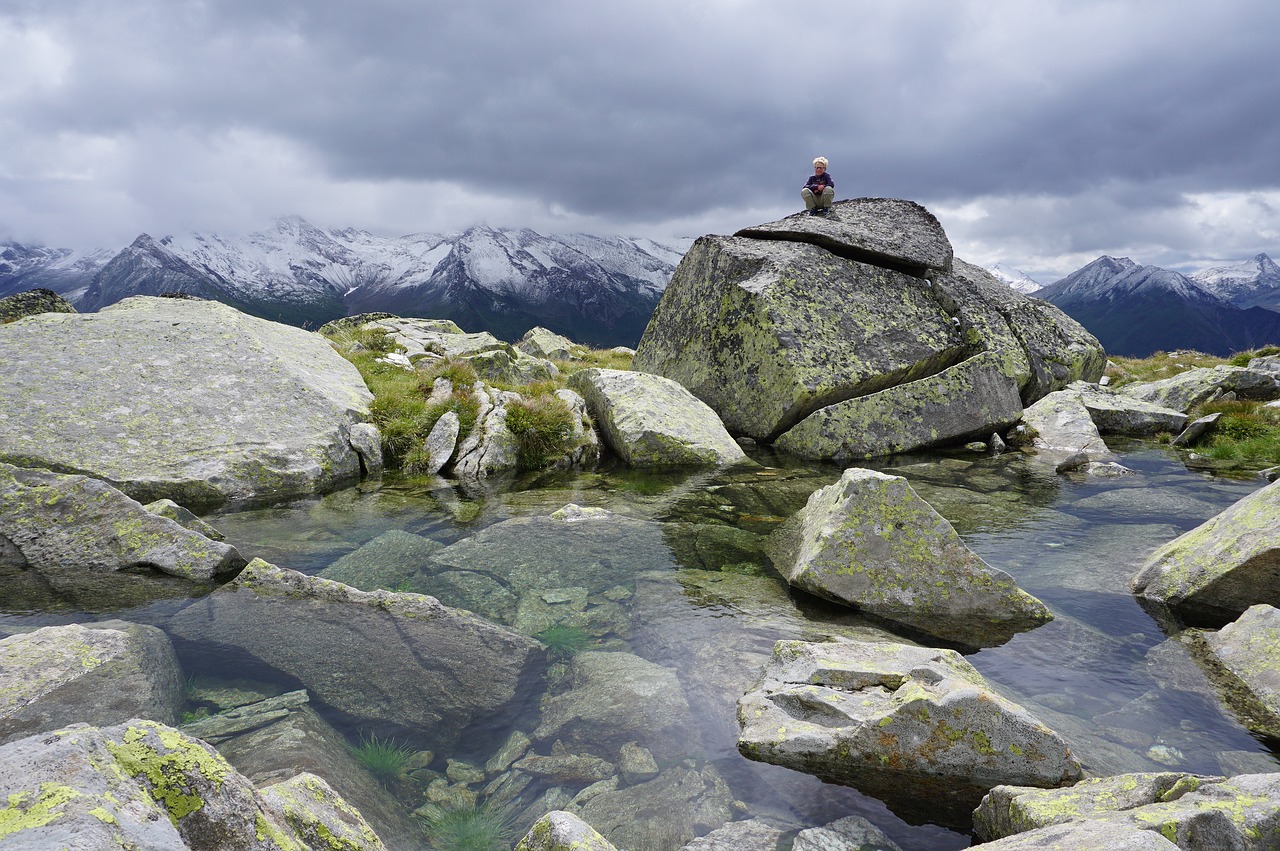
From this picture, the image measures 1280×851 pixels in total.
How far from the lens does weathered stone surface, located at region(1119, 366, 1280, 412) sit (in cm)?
2291

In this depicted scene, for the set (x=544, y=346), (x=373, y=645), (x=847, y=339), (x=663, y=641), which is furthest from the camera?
(x=544, y=346)

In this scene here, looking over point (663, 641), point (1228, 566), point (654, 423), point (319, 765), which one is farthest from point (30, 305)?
point (1228, 566)

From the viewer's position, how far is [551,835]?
3.82 meters

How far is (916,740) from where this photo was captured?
4969mm

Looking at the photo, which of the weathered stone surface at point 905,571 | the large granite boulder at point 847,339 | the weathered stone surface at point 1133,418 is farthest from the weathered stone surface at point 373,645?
the weathered stone surface at point 1133,418

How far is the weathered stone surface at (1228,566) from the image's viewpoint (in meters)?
7.42

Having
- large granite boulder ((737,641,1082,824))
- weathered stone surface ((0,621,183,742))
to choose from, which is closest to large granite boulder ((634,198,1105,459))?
large granite boulder ((737,641,1082,824))

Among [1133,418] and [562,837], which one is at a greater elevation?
[1133,418]

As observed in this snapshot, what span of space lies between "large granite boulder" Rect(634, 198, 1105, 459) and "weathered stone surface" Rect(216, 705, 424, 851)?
14.5 metres

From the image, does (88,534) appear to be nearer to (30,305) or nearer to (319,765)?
(319,765)

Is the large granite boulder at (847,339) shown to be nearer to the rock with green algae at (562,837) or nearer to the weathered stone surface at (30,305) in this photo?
the rock with green algae at (562,837)

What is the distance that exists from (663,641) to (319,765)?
3736 millimetres

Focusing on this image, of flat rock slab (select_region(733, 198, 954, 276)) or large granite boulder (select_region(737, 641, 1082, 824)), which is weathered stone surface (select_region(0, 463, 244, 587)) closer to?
large granite boulder (select_region(737, 641, 1082, 824))

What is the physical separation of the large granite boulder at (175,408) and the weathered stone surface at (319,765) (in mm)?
8223
